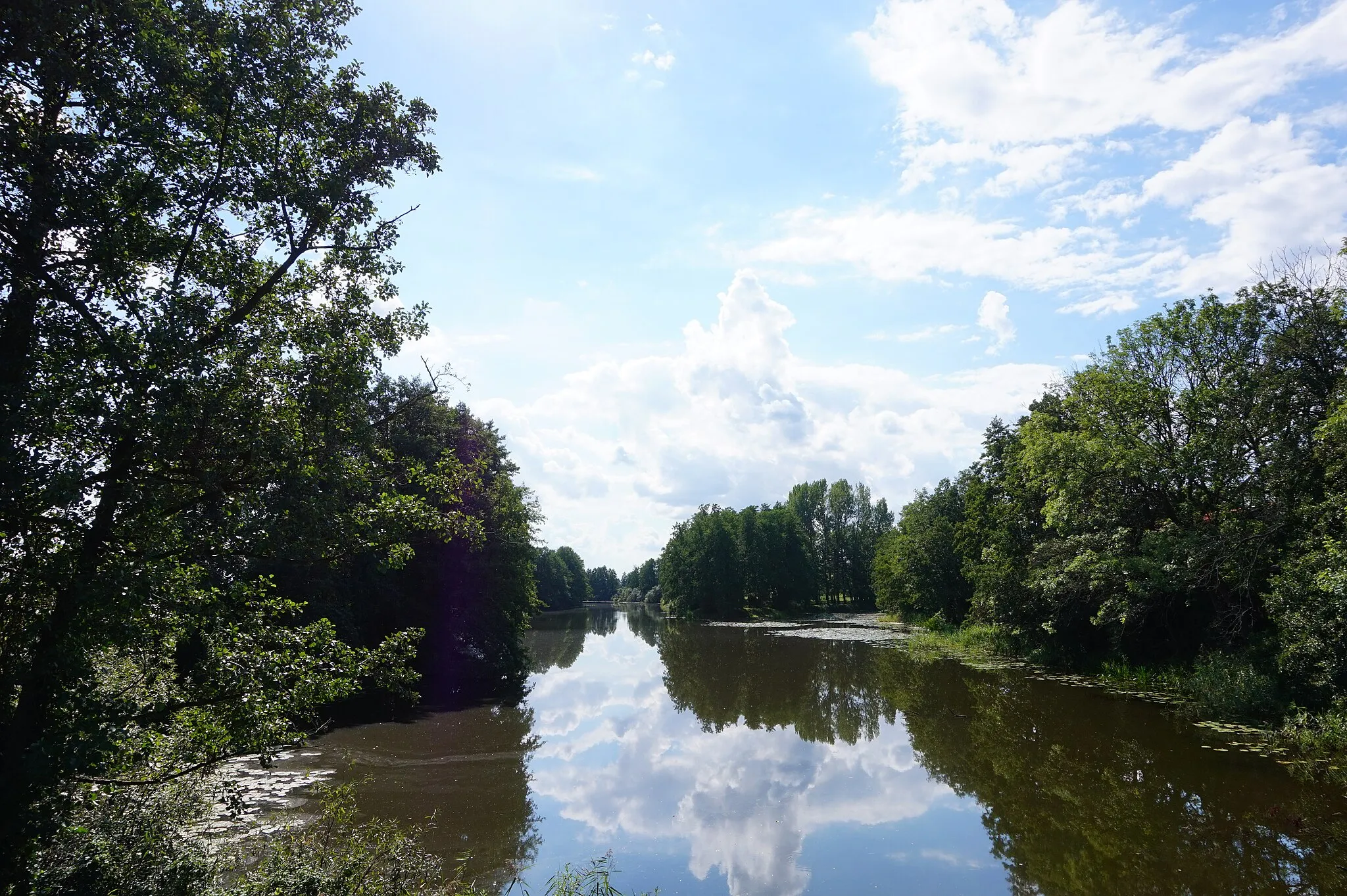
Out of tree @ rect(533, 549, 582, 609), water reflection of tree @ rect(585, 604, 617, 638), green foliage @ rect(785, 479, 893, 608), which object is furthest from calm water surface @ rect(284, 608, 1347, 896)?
tree @ rect(533, 549, 582, 609)

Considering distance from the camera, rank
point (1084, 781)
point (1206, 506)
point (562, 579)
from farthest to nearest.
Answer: point (562, 579)
point (1206, 506)
point (1084, 781)

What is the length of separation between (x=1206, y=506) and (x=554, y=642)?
3556 cm

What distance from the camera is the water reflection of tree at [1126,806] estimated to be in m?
7.88

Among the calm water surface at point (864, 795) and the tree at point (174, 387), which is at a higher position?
the tree at point (174, 387)

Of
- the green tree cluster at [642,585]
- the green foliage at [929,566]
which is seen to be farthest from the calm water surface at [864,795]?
the green tree cluster at [642,585]

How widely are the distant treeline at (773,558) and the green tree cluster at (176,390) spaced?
62518 mm

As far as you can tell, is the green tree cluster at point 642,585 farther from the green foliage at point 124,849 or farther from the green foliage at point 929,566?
the green foliage at point 124,849

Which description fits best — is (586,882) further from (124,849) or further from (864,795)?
(864,795)

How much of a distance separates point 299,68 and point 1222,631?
69.8 ft

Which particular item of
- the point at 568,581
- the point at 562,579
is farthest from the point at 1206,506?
the point at 568,581

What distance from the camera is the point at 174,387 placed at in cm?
462

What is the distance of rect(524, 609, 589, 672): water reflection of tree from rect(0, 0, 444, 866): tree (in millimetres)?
23164

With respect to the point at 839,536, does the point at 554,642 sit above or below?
below

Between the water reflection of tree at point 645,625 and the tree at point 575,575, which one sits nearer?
the water reflection of tree at point 645,625
